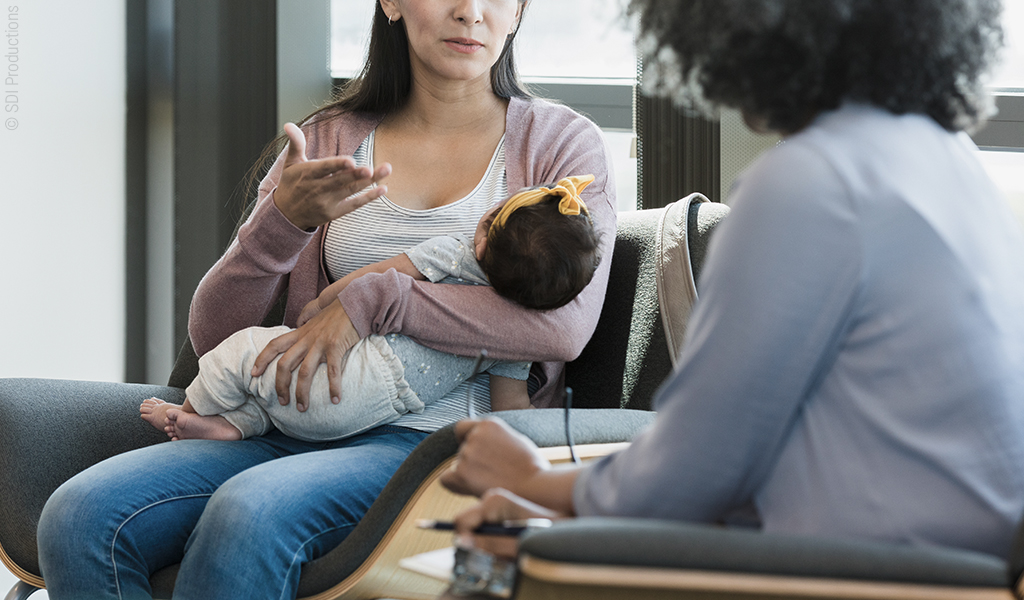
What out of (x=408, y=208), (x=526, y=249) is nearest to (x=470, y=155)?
(x=408, y=208)

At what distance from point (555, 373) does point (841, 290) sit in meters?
1.01

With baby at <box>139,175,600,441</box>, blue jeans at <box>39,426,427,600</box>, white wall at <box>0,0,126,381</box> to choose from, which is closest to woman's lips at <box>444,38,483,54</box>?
baby at <box>139,175,600,441</box>

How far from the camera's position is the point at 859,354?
2.35 feet

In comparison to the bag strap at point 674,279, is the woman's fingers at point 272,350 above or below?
below

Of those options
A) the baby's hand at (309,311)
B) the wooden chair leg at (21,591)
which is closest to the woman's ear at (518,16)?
the baby's hand at (309,311)

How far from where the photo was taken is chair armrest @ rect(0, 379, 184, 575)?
156 centimetres

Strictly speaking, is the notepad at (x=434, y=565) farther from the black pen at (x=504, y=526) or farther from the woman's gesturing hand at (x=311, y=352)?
the woman's gesturing hand at (x=311, y=352)

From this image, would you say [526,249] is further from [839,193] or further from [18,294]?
[18,294]

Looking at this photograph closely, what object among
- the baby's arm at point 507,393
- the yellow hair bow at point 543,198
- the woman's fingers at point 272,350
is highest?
the yellow hair bow at point 543,198

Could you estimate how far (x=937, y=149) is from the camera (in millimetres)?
755

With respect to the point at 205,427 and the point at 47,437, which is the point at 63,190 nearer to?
the point at 47,437

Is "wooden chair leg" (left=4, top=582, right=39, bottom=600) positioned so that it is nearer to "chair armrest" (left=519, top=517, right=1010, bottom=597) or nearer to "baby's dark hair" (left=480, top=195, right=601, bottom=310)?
"baby's dark hair" (left=480, top=195, right=601, bottom=310)

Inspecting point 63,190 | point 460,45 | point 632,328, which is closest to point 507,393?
point 632,328

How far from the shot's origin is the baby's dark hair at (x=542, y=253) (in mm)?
1441
